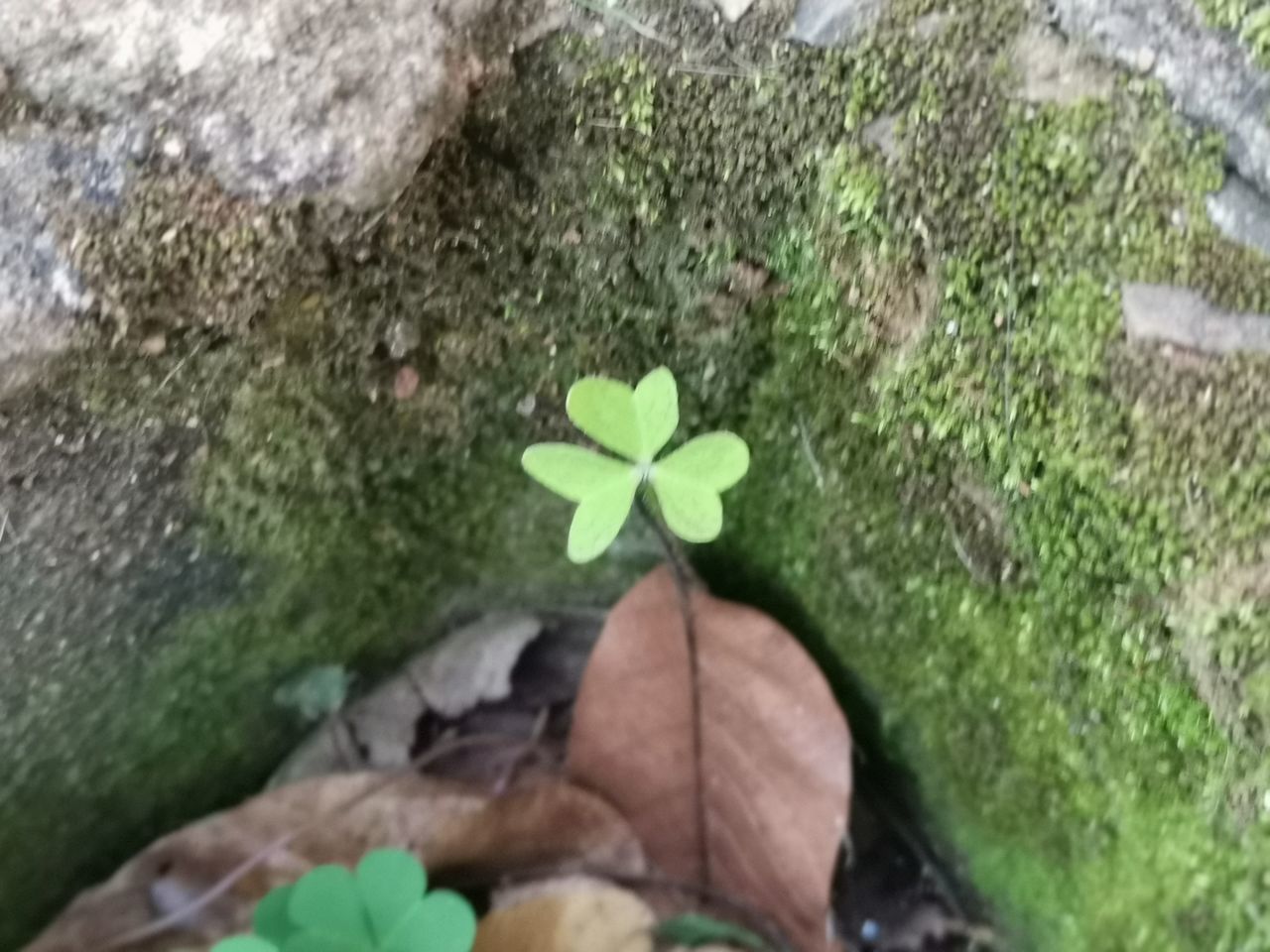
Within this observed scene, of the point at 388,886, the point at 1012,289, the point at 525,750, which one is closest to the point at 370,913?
the point at 388,886

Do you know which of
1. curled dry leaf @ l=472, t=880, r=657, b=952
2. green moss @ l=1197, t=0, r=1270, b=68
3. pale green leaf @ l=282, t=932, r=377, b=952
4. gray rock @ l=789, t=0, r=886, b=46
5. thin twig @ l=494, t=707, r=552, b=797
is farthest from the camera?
thin twig @ l=494, t=707, r=552, b=797

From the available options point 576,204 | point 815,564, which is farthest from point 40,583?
point 815,564

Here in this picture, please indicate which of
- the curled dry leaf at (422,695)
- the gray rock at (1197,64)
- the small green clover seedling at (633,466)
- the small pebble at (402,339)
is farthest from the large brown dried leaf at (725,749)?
the gray rock at (1197,64)

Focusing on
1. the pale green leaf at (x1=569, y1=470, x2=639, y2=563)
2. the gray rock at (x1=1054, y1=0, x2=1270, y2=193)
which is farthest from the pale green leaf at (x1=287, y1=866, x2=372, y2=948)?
the gray rock at (x1=1054, y1=0, x2=1270, y2=193)

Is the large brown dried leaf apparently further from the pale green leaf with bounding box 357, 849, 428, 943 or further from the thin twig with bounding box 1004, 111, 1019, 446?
the thin twig with bounding box 1004, 111, 1019, 446

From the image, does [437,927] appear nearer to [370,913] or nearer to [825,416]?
[370,913]

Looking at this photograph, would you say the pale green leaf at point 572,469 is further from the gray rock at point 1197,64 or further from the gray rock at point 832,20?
Result: the gray rock at point 1197,64
